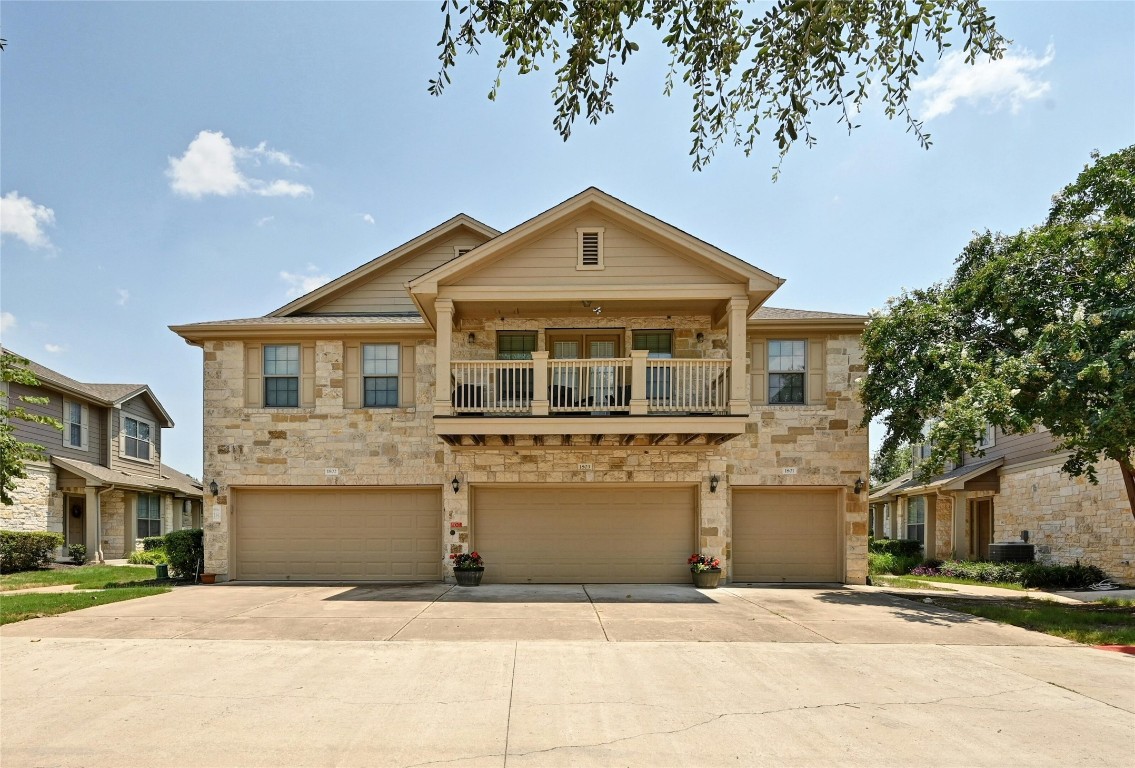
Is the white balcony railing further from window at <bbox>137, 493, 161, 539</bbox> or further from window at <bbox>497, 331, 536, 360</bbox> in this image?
window at <bbox>137, 493, 161, 539</bbox>

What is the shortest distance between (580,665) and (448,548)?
7.30 meters

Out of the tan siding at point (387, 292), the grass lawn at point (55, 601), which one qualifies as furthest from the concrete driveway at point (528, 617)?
the tan siding at point (387, 292)

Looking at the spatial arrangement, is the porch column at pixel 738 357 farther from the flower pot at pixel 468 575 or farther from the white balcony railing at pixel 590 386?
the flower pot at pixel 468 575

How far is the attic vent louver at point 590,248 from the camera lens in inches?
525

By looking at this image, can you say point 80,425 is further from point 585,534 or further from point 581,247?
point 581,247

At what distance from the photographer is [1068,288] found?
429 inches

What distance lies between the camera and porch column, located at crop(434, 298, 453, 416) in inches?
498

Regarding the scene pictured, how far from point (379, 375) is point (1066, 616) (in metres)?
13.3

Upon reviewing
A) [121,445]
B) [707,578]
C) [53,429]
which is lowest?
[707,578]

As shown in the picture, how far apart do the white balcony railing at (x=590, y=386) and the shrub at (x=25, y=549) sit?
14.0 metres

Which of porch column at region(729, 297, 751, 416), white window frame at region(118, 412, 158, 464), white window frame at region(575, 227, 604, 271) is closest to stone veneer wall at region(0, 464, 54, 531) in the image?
white window frame at region(118, 412, 158, 464)

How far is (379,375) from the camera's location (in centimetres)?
1466

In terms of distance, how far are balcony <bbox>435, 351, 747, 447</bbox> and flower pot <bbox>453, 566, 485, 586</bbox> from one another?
8.36 ft

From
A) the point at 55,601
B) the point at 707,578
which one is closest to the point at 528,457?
the point at 707,578
